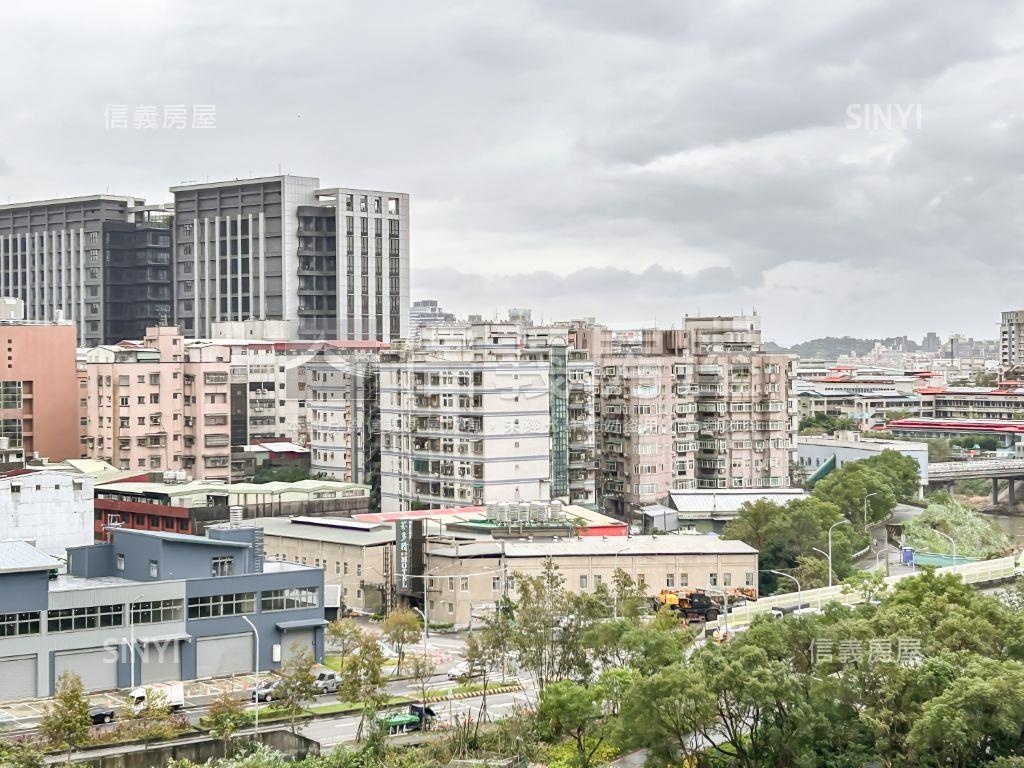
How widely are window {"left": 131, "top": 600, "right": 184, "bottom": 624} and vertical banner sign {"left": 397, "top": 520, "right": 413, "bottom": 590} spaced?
4824mm

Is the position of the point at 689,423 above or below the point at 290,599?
above

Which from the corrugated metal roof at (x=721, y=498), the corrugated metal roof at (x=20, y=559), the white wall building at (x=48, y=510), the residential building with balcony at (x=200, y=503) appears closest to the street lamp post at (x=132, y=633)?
the corrugated metal roof at (x=20, y=559)

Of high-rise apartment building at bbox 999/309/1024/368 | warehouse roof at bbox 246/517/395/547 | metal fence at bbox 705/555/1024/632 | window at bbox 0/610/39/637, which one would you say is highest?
high-rise apartment building at bbox 999/309/1024/368

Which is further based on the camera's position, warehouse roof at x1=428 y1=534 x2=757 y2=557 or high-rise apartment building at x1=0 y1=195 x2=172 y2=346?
high-rise apartment building at x1=0 y1=195 x2=172 y2=346

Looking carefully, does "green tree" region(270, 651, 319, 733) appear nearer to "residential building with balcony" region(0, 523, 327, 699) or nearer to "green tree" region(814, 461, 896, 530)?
"residential building with balcony" region(0, 523, 327, 699)

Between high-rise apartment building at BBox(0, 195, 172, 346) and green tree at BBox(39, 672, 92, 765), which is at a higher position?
high-rise apartment building at BBox(0, 195, 172, 346)

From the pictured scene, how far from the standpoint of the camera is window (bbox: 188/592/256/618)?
830 inches

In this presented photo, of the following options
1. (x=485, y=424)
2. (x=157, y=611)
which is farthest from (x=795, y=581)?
(x=157, y=611)

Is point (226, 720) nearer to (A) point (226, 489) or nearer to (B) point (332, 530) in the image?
(B) point (332, 530)

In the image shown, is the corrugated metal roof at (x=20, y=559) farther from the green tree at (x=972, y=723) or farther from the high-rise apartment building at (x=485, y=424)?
the high-rise apartment building at (x=485, y=424)

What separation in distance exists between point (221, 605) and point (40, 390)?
64.0 feet

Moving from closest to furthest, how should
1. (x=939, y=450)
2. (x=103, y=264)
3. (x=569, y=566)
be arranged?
(x=569, y=566)
(x=939, y=450)
(x=103, y=264)

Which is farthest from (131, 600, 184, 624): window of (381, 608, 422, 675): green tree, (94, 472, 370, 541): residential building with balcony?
(94, 472, 370, 541): residential building with balcony

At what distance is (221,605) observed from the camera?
69.9 ft
